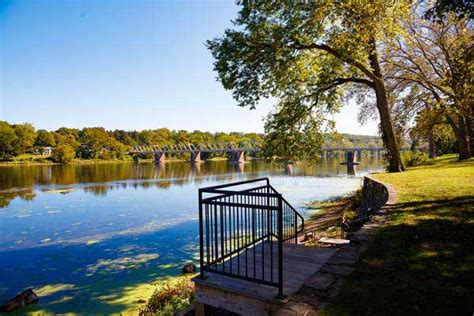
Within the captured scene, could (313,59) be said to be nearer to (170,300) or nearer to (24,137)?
(170,300)

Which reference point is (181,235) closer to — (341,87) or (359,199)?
(359,199)

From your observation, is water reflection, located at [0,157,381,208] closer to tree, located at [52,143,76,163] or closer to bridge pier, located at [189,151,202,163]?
tree, located at [52,143,76,163]

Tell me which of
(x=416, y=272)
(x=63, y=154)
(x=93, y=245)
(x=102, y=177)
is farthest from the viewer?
Answer: (x=63, y=154)

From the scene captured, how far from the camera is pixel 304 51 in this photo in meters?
17.0

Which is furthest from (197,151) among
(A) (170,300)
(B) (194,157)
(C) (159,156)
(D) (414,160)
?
(A) (170,300)

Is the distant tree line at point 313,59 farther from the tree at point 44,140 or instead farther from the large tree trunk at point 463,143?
the tree at point 44,140

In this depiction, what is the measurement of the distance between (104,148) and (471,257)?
354ft

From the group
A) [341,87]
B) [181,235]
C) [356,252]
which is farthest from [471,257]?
[341,87]

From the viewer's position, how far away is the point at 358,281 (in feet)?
14.2

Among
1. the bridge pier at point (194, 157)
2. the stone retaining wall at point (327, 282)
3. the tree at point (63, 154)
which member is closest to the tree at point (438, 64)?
the stone retaining wall at point (327, 282)

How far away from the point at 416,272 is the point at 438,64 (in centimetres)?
2285

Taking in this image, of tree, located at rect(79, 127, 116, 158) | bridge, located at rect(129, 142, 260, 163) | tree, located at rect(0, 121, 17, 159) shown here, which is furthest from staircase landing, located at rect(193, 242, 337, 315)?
tree, located at rect(79, 127, 116, 158)

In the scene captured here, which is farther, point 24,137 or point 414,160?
point 24,137

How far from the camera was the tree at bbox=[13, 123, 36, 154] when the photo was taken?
8672cm
